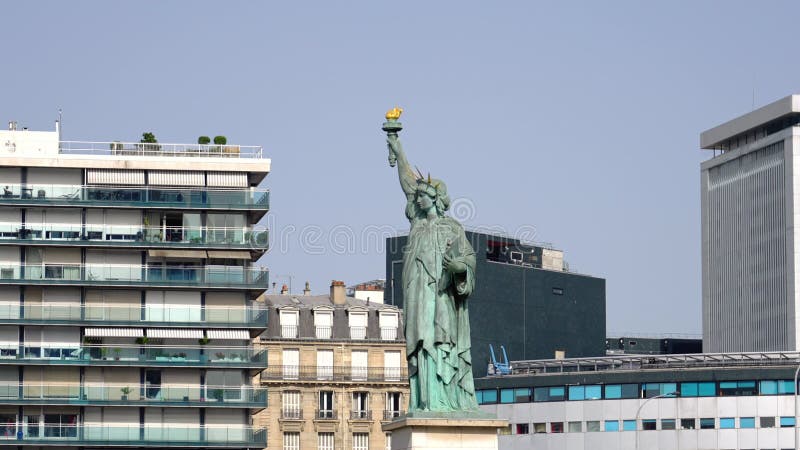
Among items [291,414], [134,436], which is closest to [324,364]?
[291,414]

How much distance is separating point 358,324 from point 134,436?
28671 millimetres

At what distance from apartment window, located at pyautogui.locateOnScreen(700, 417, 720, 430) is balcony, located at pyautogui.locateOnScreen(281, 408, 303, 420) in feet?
90.5

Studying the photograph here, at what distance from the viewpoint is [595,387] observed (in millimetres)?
143000

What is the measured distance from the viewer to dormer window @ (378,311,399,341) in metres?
130

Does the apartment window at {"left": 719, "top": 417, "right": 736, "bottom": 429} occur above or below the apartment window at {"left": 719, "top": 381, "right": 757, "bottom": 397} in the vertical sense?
below

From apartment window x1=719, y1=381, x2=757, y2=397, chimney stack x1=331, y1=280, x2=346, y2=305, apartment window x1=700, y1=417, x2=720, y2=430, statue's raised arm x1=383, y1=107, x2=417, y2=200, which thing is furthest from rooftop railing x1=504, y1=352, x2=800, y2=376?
statue's raised arm x1=383, y1=107, x2=417, y2=200

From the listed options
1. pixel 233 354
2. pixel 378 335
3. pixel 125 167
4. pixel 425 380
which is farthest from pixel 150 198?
pixel 425 380

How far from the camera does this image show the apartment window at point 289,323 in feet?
427

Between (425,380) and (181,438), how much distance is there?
52.9 metres

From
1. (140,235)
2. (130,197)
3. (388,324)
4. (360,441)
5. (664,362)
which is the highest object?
Result: (130,197)

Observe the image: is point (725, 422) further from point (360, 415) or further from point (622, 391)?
point (360, 415)

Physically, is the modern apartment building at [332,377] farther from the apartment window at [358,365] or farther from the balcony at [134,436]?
the balcony at [134,436]

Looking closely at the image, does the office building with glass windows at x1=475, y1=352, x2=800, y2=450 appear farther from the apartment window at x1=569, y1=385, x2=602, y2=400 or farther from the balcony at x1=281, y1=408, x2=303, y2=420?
the balcony at x1=281, y1=408, x2=303, y2=420

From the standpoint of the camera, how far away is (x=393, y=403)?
128250 millimetres
